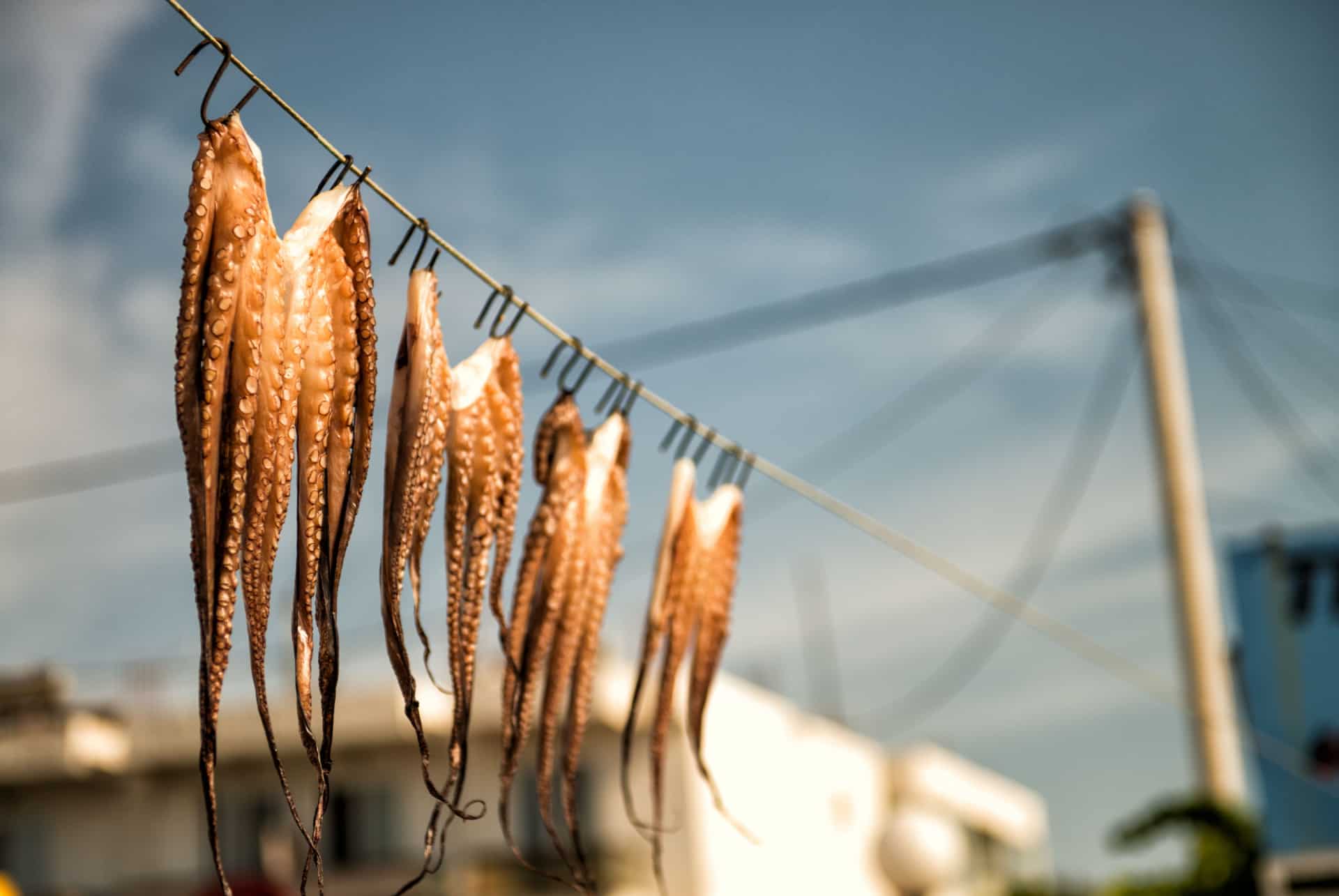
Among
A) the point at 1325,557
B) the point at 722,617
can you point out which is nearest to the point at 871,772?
the point at 1325,557

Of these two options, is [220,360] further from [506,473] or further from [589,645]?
[589,645]

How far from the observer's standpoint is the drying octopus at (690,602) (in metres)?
3.53

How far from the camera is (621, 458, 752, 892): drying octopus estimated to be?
3527mm

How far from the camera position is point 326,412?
7.80 feet

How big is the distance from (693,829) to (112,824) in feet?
36.7

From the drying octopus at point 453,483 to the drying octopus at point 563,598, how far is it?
0.49 feet

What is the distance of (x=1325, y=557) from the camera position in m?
13.2

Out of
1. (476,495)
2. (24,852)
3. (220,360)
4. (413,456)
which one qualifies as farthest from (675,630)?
(24,852)

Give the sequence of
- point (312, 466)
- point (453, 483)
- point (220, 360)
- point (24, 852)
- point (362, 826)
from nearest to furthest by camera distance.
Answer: point (220, 360) < point (312, 466) < point (453, 483) < point (362, 826) < point (24, 852)

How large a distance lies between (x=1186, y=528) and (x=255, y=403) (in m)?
9.96

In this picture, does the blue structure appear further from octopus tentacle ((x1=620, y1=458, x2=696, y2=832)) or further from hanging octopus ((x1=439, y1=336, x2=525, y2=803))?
hanging octopus ((x1=439, y1=336, x2=525, y2=803))

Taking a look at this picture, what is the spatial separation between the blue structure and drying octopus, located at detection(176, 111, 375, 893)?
463 inches

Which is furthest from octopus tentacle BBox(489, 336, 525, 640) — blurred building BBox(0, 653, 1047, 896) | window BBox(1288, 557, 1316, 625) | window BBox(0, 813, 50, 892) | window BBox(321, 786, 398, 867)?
window BBox(0, 813, 50, 892)

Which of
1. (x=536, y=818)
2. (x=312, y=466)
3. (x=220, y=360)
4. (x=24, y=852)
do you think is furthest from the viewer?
(x=24, y=852)
